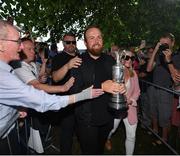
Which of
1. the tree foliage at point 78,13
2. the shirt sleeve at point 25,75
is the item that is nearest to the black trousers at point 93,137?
the shirt sleeve at point 25,75

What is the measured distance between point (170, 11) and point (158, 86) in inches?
517

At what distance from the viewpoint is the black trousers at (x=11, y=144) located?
3.52m

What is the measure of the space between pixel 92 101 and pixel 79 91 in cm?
23

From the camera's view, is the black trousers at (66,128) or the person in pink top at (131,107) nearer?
the person in pink top at (131,107)

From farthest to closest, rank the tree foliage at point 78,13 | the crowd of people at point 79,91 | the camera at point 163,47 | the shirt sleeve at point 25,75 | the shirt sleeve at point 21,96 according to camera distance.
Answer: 1. the tree foliage at point 78,13
2. the camera at point 163,47
3. the shirt sleeve at point 25,75
4. the crowd of people at point 79,91
5. the shirt sleeve at point 21,96

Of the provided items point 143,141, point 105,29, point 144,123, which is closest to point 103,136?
point 143,141

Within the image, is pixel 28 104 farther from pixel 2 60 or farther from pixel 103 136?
pixel 103 136

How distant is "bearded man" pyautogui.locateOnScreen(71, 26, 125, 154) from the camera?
14.1ft

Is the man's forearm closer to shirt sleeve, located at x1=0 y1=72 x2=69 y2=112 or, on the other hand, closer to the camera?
shirt sleeve, located at x1=0 y1=72 x2=69 y2=112

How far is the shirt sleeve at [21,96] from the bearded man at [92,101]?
3.89 ft

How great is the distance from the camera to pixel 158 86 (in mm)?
6590

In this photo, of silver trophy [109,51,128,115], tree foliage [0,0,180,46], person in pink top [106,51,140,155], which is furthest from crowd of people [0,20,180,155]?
tree foliage [0,0,180,46]

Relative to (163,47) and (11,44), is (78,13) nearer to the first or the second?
(163,47)

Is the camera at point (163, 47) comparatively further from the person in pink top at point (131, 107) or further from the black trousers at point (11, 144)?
the black trousers at point (11, 144)
